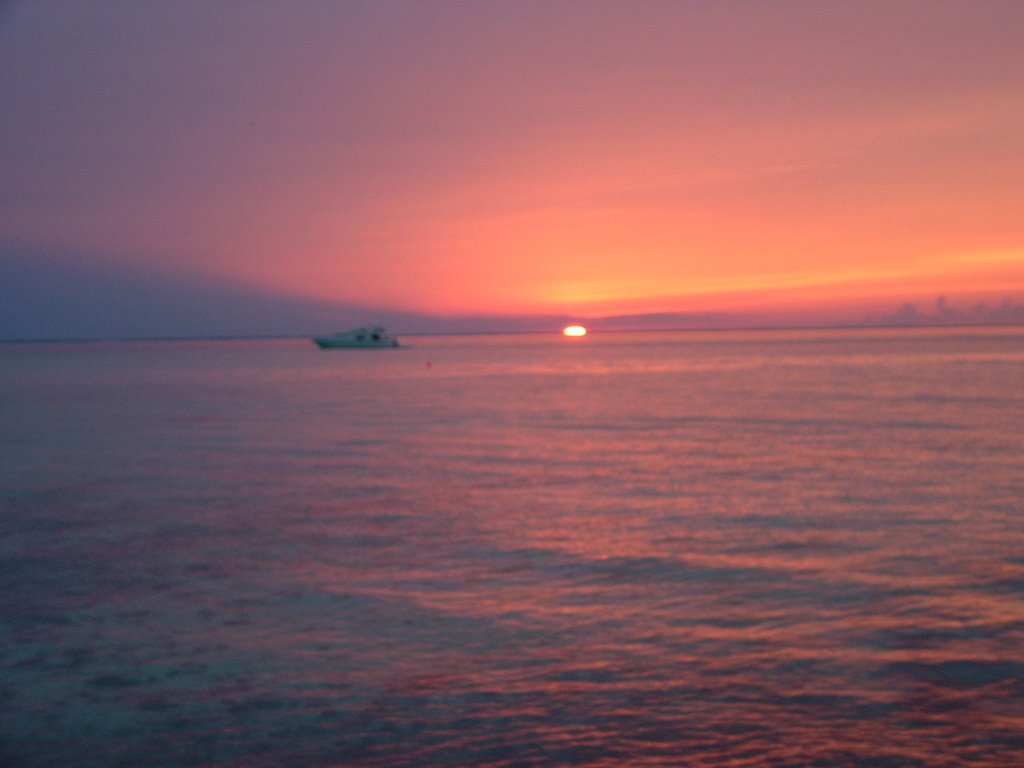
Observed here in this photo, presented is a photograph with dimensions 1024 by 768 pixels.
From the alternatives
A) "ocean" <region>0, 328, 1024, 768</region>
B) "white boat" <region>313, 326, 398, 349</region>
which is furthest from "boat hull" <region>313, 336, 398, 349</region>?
"ocean" <region>0, 328, 1024, 768</region>

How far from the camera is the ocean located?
6.21m

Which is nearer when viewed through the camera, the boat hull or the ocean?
the ocean

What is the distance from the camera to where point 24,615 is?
8.85 meters

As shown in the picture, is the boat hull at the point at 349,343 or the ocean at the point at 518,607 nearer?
the ocean at the point at 518,607

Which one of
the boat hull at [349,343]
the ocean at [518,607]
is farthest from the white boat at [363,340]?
the ocean at [518,607]

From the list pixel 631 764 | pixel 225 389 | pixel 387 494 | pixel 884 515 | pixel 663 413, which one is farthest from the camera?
pixel 225 389

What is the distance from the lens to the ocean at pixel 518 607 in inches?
244

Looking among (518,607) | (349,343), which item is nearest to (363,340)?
(349,343)

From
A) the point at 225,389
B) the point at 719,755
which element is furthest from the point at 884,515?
the point at 225,389

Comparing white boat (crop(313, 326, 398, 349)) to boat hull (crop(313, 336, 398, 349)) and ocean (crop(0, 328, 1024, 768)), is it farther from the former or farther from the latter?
ocean (crop(0, 328, 1024, 768))

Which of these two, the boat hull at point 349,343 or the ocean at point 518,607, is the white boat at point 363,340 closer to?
the boat hull at point 349,343

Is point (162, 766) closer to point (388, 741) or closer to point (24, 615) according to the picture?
point (388, 741)

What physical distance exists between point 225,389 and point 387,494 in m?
35.9

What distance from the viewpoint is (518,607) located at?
9008mm
